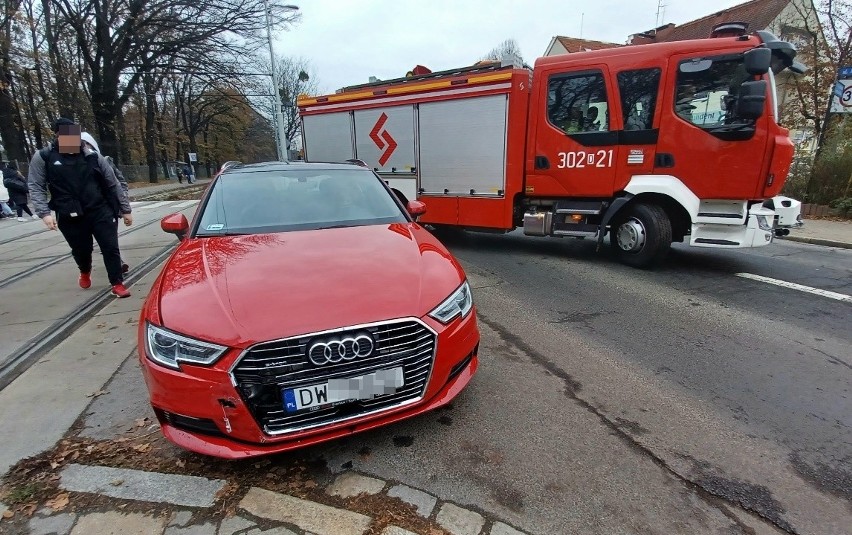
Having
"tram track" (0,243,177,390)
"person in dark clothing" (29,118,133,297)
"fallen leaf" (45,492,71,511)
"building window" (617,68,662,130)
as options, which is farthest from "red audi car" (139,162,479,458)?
"building window" (617,68,662,130)

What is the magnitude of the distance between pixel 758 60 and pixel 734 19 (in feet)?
85.0

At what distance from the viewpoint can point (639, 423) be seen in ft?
8.79

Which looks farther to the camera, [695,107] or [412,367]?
[695,107]

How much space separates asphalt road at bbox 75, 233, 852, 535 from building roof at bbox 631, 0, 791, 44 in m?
20.7

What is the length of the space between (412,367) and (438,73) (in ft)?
23.0

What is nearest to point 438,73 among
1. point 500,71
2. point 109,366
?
point 500,71

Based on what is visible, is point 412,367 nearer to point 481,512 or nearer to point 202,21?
point 481,512

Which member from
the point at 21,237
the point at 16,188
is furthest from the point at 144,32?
the point at 21,237

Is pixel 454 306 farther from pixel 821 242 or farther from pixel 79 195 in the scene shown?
pixel 821 242

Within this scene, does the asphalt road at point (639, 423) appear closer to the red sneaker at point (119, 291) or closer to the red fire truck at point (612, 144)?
the red fire truck at point (612, 144)

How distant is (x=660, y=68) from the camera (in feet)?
18.8

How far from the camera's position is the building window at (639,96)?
5801 millimetres

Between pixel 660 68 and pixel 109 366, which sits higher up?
pixel 660 68

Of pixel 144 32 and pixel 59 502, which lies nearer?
pixel 59 502
